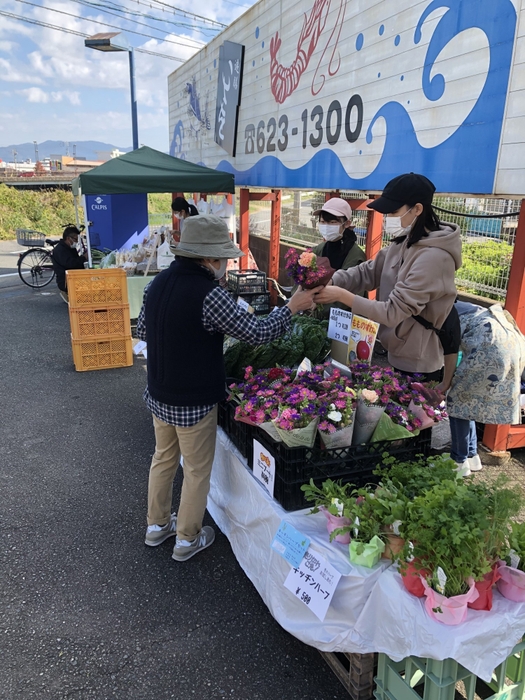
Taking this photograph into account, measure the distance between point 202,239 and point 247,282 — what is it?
4365mm

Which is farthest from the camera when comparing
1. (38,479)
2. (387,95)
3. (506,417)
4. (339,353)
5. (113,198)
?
(113,198)

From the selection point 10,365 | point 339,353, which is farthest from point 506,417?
point 10,365

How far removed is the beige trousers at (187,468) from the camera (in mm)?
2668

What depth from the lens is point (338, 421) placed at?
6.98 feet

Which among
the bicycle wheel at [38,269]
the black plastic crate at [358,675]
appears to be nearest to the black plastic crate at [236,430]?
the black plastic crate at [358,675]

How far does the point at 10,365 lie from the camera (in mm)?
6262

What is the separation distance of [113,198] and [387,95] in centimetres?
768

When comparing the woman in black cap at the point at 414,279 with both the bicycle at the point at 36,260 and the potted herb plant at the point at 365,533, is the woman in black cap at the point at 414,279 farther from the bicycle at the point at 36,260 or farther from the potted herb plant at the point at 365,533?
the bicycle at the point at 36,260

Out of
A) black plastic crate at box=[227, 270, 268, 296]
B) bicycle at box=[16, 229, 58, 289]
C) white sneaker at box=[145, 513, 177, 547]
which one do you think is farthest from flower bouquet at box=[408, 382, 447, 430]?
bicycle at box=[16, 229, 58, 289]

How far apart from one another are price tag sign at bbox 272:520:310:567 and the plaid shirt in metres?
0.74

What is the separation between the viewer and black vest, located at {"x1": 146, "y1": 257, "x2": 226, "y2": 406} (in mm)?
2436

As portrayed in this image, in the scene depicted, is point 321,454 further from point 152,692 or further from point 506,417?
point 506,417

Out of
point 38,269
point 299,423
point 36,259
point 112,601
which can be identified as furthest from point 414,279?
point 36,259

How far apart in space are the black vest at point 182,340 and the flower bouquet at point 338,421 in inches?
25.7
